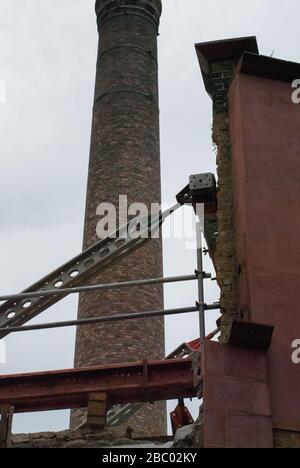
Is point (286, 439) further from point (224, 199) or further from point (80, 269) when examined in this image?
point (80, 269)

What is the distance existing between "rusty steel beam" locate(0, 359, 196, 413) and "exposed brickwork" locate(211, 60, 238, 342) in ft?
3.44

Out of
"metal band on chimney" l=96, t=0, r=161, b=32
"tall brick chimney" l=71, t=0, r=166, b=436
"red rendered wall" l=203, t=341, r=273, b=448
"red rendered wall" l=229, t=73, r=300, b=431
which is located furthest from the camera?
"metal band on chimney" l=96, t=0, r=161, b=32

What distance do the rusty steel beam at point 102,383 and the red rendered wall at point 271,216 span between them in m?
1.42

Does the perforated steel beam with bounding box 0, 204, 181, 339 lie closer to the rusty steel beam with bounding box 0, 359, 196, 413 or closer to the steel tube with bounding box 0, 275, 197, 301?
the steel tube with bounding box 0, 275, 197, 301

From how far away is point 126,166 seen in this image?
57.8 feet

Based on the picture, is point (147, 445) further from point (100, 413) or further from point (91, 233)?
point (91, 233)

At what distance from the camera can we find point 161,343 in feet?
53.3

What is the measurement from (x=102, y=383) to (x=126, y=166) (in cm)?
1066

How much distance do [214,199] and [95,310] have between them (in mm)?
8709

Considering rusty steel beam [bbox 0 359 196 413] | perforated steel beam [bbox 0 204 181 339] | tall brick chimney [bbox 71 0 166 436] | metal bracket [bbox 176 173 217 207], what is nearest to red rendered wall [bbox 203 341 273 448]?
rusty steel beam [bbox 0 359 196 413]

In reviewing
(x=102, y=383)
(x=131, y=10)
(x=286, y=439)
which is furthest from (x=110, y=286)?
(x=131, y=10)

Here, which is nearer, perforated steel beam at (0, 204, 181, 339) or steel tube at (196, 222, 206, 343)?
steel tube at (196, 222, 206, 343)

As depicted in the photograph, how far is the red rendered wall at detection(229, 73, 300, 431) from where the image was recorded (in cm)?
587

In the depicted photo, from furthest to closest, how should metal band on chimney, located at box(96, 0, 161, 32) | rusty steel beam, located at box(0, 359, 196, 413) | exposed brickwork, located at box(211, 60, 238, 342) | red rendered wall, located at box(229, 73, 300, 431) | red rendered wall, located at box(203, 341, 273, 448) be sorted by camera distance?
1. metal band on chimney, located at box(96, 0, 161, 32)
2. rusty steel beam, located at box(0, 359, 196, 413)
3. exposed brickwork, located at box(211, 60, 238, 342)
4. red rendered wall, located at box(229, 73, 300, 431)
5. red rendered wall, located at box(203, 341, 273, 448)
